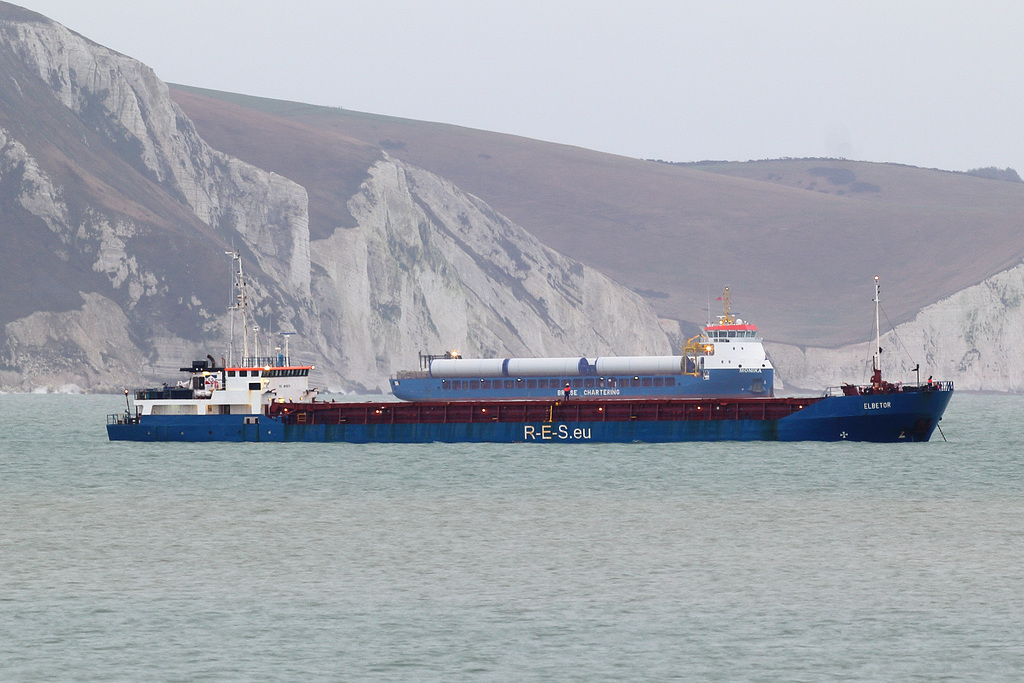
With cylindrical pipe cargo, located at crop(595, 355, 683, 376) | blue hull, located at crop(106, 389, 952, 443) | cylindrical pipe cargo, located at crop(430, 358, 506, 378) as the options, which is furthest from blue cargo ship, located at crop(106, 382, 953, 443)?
cylindrical pipe cargo, located at crop(430, 358, 506, 378)

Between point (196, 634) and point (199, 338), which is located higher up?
point (199, 338)

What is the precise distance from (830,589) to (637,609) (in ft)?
19.3

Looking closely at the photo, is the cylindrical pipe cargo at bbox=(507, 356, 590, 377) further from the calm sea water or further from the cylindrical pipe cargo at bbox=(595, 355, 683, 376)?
the calm sea water

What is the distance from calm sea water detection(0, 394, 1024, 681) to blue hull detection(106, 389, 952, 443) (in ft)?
26.4

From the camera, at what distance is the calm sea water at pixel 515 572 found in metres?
29.5

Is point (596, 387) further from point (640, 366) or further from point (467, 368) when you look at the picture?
point (467, 368)

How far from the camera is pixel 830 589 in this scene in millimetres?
36594

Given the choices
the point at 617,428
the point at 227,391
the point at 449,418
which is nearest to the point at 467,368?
the point at 449,418

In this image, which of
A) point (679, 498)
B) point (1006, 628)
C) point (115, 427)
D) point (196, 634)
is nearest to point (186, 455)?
point (115, 427)

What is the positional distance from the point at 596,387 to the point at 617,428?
144 ft

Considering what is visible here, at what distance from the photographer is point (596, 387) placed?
128250mm

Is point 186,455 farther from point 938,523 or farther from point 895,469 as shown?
point 938,523

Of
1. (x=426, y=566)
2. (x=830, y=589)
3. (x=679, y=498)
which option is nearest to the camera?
(x=830, y=589)

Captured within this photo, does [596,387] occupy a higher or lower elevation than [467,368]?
lower
